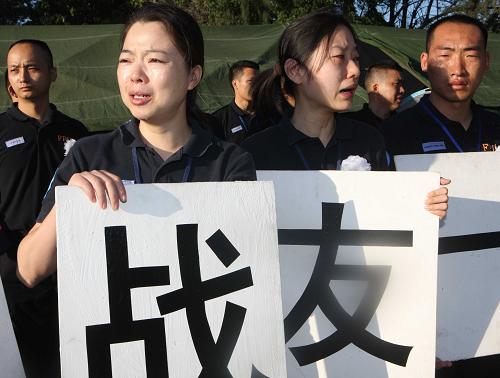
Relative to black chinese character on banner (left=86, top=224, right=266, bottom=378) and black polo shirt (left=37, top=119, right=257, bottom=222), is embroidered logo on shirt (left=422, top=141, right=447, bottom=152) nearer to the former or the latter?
black polo shirt (left=37, top=119, right=257, bottom=222)

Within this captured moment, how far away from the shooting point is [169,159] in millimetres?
2041

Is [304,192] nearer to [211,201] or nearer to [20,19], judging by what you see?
[211,201]

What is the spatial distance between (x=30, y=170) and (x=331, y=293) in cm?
212

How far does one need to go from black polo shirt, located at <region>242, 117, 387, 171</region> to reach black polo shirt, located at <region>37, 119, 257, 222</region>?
492mm

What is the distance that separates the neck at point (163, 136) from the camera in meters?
2.09

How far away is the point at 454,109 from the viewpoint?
127 inches

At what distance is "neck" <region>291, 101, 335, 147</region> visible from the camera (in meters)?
2.68

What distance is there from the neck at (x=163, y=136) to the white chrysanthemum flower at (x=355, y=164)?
0.63 metres

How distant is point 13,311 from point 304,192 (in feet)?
5.18

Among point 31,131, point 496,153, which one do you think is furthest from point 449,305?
point 31,131

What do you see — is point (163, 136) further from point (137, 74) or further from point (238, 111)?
point (238, 111)

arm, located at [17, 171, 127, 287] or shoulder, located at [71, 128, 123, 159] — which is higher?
shoulder, located at [71, 128, 123, 159]

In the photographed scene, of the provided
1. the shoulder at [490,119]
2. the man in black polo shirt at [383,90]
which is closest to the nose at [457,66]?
the shoulder at [490,119]

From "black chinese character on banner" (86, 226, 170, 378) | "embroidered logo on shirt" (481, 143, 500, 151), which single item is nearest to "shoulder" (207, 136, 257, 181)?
"black chinese character on banner" (86, 226, 170, 378)
